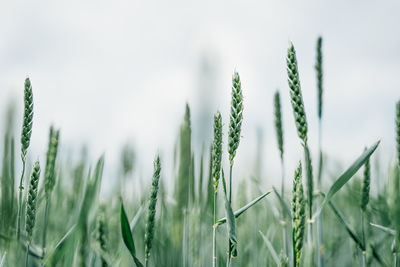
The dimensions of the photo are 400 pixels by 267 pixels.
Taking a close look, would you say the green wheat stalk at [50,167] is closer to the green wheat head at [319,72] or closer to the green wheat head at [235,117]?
the green wheat head at [235,117]

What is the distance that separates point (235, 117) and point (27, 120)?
1.68ft

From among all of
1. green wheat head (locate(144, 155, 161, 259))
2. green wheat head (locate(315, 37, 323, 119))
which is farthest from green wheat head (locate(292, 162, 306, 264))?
green wheat head (locate(315, 37, 323, 119))

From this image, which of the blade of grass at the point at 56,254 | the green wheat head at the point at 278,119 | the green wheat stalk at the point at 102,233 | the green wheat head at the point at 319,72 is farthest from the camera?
the green wheat head at the point at 278,119

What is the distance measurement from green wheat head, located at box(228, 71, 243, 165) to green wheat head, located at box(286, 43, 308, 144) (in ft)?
0.36

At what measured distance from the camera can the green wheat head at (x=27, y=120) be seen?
90 centimetres

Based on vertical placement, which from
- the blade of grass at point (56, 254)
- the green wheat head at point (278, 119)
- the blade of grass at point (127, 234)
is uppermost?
the green wheat head at point (278, 119)

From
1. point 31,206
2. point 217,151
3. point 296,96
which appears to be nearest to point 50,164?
point 31,206

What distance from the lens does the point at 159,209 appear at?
4.77 ft

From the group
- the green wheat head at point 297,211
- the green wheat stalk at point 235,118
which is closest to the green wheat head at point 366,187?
the green wheat head at point 297,211

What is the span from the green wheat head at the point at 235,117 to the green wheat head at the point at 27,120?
49 centimetres

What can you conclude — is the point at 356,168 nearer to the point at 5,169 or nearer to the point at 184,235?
the point at 184,235

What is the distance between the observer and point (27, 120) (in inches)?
35.7

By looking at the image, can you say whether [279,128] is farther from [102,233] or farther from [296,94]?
[102,233]

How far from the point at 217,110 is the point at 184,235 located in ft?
1.79
